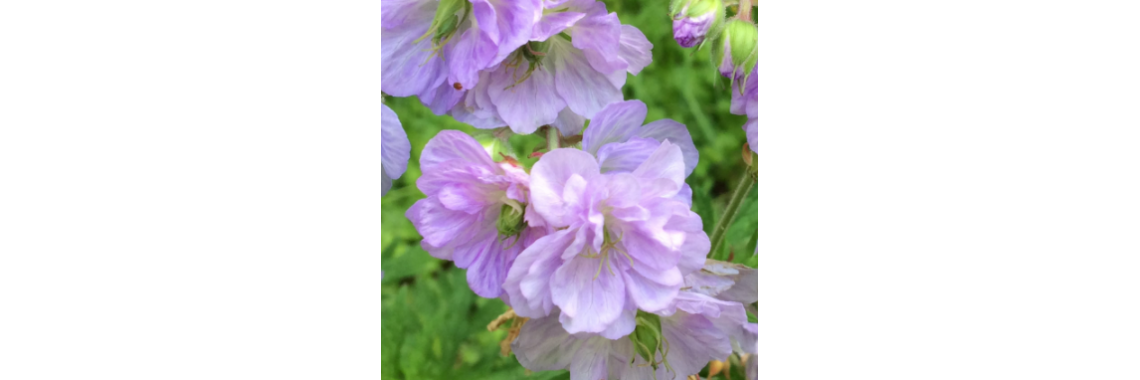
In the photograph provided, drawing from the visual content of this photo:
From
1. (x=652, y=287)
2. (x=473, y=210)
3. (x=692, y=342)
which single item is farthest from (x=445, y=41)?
(x=692, y=342)

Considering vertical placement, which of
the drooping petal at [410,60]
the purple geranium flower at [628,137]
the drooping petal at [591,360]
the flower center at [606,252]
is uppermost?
the drooping petal at [410,60]

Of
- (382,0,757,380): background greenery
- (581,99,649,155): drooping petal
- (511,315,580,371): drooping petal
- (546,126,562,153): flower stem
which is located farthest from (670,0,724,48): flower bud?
(511,315,580,371): drooping petal

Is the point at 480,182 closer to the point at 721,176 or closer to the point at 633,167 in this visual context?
the point at 633,167

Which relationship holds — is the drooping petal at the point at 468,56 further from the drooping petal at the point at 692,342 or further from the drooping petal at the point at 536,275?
the drooping petal at the point at 692,342

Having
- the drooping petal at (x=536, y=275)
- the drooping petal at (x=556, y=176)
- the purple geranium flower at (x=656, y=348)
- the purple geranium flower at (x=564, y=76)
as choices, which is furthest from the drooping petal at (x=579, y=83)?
the purple geranium flower at (x=656, y=348)

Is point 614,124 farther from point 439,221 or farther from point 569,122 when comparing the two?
point 439,221

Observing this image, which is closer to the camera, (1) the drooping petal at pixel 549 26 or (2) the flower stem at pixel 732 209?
(1) the drooping petal at pixel 549 26

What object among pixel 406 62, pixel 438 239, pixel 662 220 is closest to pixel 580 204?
pixel 662 220
